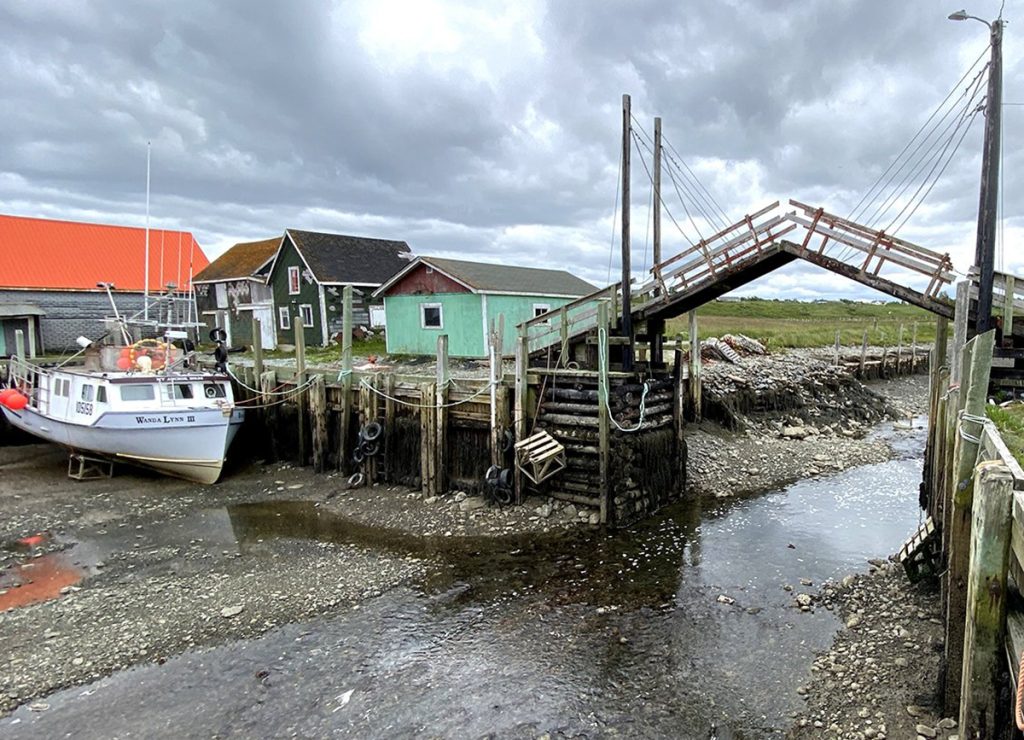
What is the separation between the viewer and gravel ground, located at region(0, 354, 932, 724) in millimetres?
7770

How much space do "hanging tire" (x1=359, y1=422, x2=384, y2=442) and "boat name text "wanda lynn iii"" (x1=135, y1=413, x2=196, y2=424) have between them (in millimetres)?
4324

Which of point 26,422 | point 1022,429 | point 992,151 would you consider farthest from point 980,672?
point 26,422

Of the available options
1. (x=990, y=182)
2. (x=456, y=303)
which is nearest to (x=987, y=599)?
(x=990, y=182)

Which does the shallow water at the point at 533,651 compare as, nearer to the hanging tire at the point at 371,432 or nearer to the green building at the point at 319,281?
the hanging tire at the point at 371,432

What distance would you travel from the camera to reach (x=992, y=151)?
10.4 metres

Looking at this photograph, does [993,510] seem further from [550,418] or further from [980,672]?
[550,418]

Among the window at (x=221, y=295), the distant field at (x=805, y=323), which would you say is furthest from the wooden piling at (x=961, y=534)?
the window at (x=221, y=295)

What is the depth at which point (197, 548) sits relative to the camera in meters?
11.0

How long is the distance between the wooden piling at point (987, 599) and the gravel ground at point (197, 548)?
6.51 feet

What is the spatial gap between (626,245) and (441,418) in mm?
5463

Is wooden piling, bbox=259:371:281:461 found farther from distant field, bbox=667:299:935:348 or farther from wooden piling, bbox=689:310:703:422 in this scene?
distant field, bbox=667:299:935:348

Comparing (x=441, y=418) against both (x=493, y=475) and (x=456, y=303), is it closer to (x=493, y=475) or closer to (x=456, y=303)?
(x=493, y=475)

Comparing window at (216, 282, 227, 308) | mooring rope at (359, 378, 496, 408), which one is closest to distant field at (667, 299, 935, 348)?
mooring rope at (359, 378, 496, 408)

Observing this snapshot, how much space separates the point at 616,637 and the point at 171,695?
516cm
